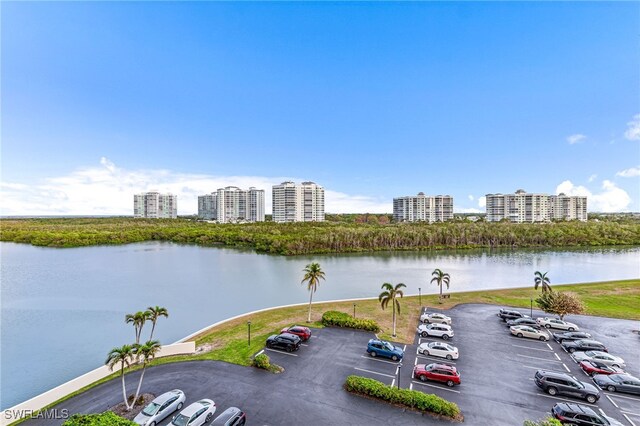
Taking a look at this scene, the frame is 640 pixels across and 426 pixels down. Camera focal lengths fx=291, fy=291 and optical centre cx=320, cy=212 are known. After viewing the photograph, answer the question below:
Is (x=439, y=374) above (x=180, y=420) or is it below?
above

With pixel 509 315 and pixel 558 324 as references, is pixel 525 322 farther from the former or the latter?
pixel 558 324

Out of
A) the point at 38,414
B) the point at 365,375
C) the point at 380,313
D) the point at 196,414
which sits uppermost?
the point at 196,414

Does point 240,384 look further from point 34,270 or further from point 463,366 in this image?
point 34,270

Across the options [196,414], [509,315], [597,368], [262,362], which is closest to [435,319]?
[509,315]

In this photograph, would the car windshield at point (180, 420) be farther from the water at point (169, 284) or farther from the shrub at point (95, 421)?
the water at point (169, 284)

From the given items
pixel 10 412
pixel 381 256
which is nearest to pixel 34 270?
pixel 10 412

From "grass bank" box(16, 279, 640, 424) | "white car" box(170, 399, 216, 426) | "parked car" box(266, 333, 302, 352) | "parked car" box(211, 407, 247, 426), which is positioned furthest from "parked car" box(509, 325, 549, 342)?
"white car" box(170, 399, 216, 426)
